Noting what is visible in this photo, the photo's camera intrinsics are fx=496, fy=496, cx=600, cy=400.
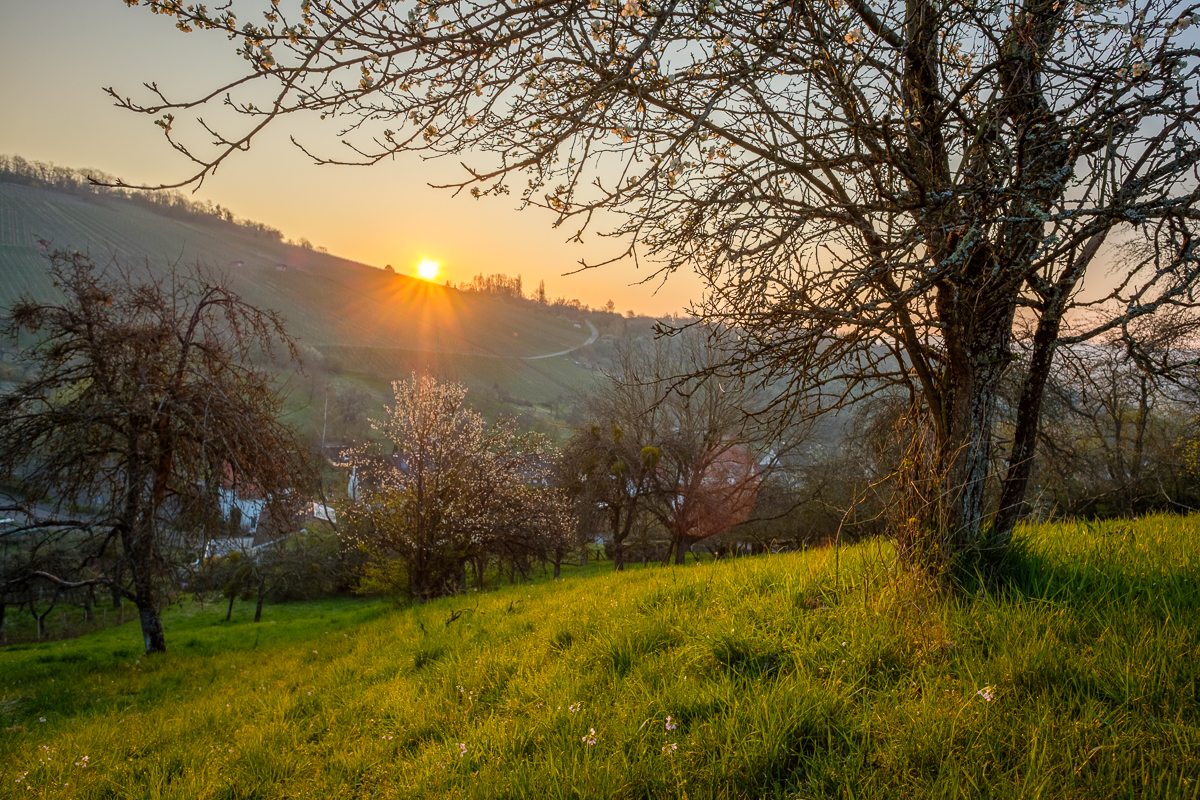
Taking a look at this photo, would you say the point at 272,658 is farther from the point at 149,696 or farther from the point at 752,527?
the point at 752,527

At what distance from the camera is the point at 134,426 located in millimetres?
9391

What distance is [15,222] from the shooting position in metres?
77.8

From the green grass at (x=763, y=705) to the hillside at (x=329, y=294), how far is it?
265 feet

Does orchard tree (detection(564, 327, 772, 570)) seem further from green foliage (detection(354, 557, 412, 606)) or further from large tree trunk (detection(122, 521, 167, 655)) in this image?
large tree trunk (detection(122, 521, 167, 655))

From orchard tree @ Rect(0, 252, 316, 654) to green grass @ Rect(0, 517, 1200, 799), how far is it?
203 inches

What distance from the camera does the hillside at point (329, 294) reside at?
3081 inches

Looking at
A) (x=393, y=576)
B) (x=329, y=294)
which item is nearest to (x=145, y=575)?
(x=393, y=576)

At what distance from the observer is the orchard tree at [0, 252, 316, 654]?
29.6 feet

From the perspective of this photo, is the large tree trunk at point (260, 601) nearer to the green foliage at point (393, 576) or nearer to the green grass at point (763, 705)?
the green foliage at point (393, 576)

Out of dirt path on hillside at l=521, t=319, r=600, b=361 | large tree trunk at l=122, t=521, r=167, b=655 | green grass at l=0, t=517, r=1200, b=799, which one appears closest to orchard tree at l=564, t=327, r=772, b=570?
large tree trunk at l=122, t=521, r=167, b=655

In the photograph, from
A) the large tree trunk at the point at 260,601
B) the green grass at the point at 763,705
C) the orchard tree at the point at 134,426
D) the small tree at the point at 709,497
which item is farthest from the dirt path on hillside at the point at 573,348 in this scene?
the green grass at the point at 763,705

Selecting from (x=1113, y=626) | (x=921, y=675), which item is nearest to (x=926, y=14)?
(x=1113, y=626)

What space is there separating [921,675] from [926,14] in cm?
381

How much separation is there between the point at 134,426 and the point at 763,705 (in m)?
11.9
